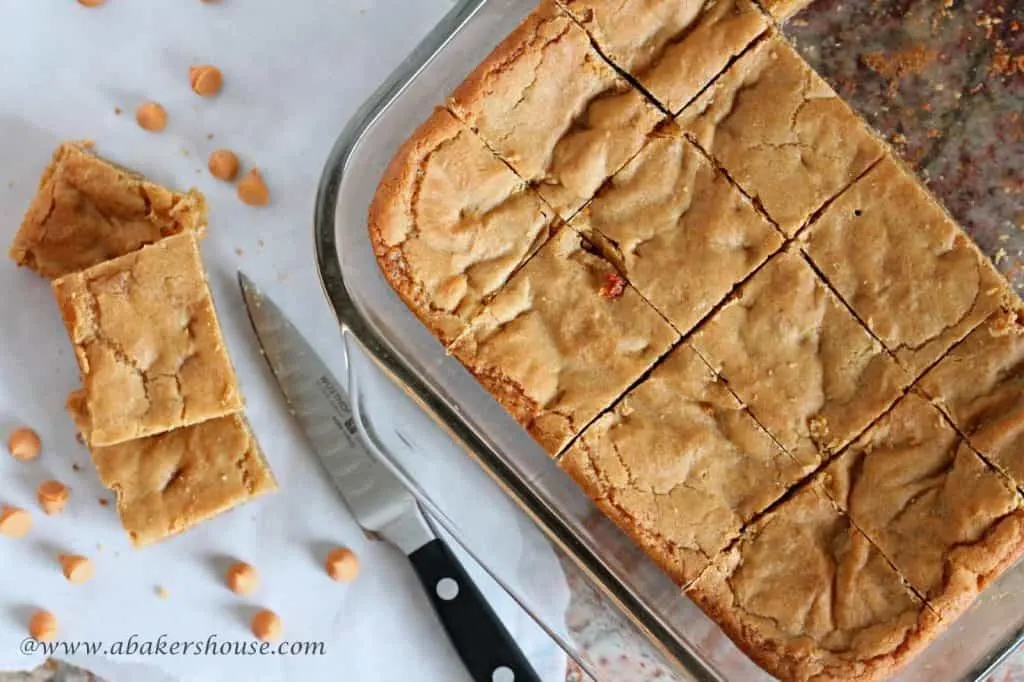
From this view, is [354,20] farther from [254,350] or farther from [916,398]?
[916,398]

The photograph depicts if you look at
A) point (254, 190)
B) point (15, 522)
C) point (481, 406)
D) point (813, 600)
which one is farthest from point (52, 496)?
point (813, 600)

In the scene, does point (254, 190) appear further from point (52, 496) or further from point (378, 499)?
point (52, 496)

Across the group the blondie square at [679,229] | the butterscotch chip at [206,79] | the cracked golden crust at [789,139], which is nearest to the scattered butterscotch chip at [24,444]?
the butterscotch chip at [206,79]

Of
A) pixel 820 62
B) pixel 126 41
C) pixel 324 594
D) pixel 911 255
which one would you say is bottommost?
pixel 324 594

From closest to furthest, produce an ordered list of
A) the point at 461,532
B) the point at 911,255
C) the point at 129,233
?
the point at 911,255
the point at 461,532
the point at 129,233

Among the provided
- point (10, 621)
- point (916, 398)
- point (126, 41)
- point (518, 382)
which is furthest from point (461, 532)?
point (126, 41)
